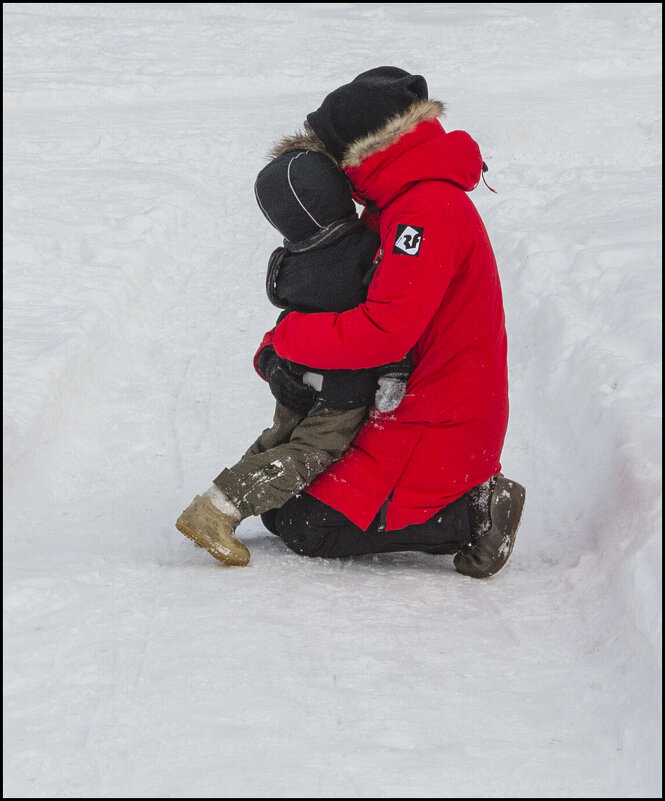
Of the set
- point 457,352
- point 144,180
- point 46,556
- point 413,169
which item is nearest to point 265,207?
point 413,169

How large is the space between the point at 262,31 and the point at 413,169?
12996mm

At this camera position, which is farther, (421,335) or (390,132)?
(421,335)

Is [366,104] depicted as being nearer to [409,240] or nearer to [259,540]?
[409,240]

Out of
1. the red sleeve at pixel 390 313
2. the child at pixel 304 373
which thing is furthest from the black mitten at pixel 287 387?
the red sleeve at pixel 390 313

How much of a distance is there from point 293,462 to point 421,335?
21.9 inches

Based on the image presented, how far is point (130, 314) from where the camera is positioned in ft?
17.4

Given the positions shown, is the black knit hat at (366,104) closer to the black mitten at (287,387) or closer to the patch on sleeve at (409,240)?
the patch on sleeve at (409,240)

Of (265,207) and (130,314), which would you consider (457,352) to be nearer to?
(265,207)

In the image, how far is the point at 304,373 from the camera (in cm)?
297

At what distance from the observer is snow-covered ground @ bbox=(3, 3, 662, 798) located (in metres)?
2.10

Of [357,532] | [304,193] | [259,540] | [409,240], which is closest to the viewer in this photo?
[409,240]

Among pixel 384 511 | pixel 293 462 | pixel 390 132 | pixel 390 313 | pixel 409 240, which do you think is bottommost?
pixel 384 511

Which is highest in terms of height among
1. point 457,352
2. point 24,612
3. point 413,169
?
point 413,169

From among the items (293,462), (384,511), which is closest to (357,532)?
(384,511)
